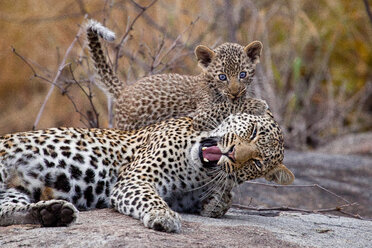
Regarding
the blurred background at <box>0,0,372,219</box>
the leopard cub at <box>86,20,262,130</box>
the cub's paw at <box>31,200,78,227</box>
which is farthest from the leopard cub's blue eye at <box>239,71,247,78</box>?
the blurred background at <box>0,0,372,219</box>

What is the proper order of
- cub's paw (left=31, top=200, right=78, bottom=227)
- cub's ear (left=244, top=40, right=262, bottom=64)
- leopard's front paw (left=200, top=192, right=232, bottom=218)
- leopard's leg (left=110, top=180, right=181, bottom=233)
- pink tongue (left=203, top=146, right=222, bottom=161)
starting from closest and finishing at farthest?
1. cub's paw (left=31, top=200, right=78, bottom=227)
2. leopard's leg (left=110, top=180, right=181, bottom=233)
3. pink tongue (left=203, top=146, right=222, bottom=161)
4. leopard's front paw (left=200, top=192, right=232, bottom=218)
5. cub's ear (left=244, top=40, right=262, bottom=64)

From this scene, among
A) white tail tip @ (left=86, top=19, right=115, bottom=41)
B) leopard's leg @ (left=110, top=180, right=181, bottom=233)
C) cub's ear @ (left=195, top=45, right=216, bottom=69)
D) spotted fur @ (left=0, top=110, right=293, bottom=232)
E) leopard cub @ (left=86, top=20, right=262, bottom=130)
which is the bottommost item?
leopard's leg @ (left=110, top=180, right=181, bottom=233)

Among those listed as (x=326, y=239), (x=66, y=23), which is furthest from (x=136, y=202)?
(x=66, y=23)

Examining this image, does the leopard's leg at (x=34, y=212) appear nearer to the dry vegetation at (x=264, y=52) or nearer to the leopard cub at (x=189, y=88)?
the leopard cub at (x=189, y=88)

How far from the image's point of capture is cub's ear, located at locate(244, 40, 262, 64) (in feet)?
23.2

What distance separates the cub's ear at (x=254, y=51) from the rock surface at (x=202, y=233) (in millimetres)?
1734

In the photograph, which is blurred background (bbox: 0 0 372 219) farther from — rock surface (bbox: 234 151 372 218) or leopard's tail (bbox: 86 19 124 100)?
leopard's tail (bbox: 86 19 124 100)

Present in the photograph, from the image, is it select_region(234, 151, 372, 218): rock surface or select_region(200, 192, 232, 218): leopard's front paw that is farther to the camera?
select_region(234, 151, 372, 218): rock surface

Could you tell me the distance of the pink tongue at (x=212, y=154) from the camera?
5677 millimetres

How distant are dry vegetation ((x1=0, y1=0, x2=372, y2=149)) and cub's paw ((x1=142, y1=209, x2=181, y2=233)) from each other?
23.9 feet

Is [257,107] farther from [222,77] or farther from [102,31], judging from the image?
[102,31]

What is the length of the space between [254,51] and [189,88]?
813 mm

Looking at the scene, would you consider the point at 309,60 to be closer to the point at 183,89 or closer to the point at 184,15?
the point at 184,15

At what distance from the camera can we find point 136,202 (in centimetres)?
525
